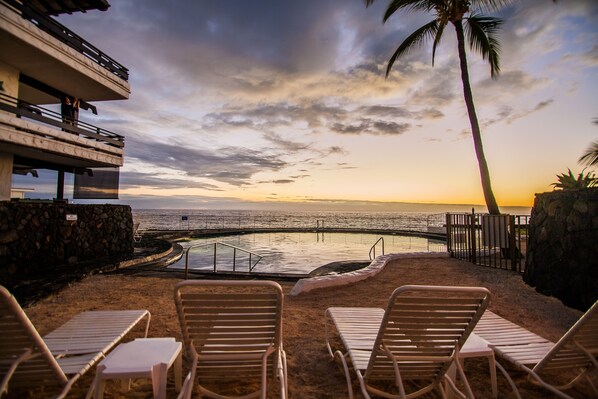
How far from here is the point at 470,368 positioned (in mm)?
2902

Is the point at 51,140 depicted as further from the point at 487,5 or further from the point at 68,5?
the point at 487,5

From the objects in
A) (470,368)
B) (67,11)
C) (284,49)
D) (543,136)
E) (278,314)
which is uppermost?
(67,11)

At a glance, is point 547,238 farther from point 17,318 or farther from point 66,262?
point 66,262

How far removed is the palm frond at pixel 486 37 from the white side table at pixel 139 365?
12.9 meters

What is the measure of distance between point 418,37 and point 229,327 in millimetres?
12747

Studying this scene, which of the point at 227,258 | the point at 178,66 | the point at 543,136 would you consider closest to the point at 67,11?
the point at 178,66

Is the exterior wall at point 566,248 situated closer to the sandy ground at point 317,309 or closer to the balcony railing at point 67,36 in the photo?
the sandy ground at point 317,309

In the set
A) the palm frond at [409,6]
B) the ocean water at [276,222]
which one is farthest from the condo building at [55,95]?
the ocean water at [276,222]

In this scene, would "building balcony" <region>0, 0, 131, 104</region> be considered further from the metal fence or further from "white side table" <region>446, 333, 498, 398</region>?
the metal fence

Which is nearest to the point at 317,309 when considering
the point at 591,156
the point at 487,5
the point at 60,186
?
the point at 487,5

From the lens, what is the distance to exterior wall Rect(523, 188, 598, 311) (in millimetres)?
4875

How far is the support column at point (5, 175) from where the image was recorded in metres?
9.91

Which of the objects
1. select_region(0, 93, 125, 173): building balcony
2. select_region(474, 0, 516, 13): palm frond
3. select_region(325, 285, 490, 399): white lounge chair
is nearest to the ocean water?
select_region(0, 93, 125, 173): building balcony

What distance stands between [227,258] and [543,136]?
570 inches
